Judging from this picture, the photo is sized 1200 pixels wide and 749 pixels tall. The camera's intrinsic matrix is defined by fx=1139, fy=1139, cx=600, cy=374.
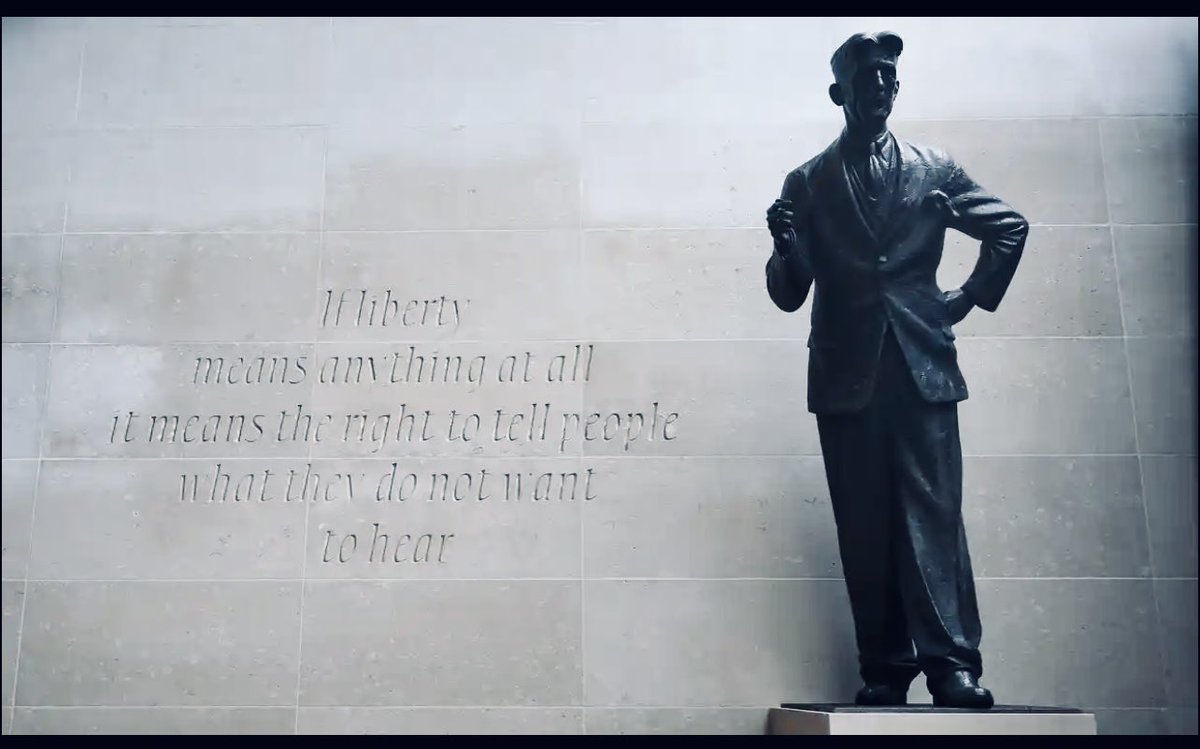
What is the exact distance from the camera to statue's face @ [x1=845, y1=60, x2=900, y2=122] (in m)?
4.82

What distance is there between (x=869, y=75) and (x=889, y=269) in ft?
2.71

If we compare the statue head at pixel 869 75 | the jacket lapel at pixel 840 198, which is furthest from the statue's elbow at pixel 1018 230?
the statue head at pixel 869 75

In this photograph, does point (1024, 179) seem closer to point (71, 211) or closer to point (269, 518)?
point (269, 518)

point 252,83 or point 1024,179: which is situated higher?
point 252,83

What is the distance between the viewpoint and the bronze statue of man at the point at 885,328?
15.8ft

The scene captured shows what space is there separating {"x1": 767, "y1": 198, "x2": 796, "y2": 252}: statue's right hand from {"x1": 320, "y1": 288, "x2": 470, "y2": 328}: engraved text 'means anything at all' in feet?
7.42

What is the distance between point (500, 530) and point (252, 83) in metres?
3.16

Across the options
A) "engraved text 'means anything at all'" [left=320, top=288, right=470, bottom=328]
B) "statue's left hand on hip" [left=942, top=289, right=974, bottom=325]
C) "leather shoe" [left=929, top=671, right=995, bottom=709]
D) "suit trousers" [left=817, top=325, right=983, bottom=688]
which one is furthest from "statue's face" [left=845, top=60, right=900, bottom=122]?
"engraved text 'means anything at all'" [left=320, top=288, right=470, bottom=328]

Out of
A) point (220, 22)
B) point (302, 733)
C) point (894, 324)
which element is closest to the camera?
point (894, 324)

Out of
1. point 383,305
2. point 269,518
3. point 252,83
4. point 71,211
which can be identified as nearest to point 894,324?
point 383,305

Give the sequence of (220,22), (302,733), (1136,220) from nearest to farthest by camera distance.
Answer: (302,733), (1136,220), (220,22)

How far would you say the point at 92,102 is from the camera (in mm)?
6922

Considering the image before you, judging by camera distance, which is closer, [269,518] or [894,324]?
[894,324]

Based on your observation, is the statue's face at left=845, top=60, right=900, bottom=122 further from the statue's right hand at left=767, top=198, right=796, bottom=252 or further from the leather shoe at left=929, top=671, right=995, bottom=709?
the leather shoe at left=929, top=671, right=995, bottom=709
